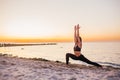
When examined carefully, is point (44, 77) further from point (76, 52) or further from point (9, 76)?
point (76, 52)

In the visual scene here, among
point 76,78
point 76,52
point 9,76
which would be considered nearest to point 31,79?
point 9,76

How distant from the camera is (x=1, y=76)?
7.09 metres

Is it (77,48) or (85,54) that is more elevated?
(77,48)

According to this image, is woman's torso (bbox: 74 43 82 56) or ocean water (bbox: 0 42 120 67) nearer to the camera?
woman's torso (bbox: 74 43 82 56)

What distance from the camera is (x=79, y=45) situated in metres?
9.60

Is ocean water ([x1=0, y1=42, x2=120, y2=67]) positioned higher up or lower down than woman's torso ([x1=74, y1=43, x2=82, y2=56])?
lower down

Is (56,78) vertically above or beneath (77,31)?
beneath

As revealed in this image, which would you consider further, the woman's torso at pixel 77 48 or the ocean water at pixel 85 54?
the ocean water at pixel 85 54

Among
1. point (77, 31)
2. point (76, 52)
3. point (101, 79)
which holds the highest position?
point (77, 31)

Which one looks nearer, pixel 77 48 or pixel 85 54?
pixel 77 48

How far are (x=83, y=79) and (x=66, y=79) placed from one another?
0.68 m

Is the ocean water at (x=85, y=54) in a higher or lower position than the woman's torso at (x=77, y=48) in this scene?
lower

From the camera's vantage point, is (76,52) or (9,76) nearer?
(9,76)

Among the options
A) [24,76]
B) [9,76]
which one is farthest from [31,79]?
[9,76]
